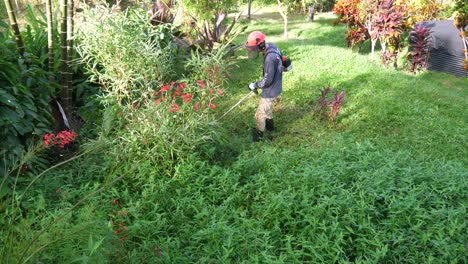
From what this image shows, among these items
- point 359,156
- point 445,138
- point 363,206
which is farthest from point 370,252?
point 445,138

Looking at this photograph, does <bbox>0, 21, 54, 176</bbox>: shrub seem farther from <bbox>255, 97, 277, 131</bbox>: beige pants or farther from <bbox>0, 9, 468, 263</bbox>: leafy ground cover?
<bbox>255, 97, 277, 131</bbox>: beige pants

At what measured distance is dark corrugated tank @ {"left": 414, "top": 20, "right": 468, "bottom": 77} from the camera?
934cm

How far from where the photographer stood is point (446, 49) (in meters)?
9.51

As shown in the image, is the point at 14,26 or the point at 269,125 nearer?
the point at 14,26

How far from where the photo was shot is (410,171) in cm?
402

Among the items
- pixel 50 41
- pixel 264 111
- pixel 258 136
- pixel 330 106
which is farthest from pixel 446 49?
pixel 50 41

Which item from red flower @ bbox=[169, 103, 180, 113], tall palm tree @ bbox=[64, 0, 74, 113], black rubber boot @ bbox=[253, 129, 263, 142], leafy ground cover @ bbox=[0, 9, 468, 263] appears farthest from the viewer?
black rubber boot @ bbox=[253, 129, 263, 142]

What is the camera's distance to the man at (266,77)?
5617 mm

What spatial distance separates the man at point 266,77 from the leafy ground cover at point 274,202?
0.69ft

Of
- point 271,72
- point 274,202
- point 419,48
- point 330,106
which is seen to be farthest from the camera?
point 419,48

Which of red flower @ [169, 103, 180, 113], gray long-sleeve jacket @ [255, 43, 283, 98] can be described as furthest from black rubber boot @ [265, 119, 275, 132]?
red flower @ [169, 103, 180, 113]

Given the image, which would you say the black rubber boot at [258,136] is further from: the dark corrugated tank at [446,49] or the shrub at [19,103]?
the dark corrugated tank at [446,49]

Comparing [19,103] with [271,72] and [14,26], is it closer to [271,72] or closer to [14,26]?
[14,26]

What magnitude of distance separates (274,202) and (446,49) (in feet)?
26.1
